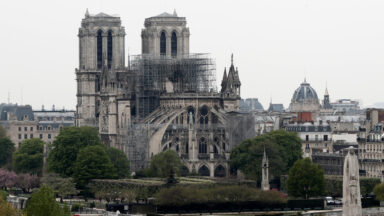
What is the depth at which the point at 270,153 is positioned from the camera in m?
159

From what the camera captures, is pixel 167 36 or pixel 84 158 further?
pixel 167 36

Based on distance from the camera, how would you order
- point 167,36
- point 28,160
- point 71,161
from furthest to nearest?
1. point 167,36
2. point 28,160
3. point 71,161

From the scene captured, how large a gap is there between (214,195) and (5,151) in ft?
211

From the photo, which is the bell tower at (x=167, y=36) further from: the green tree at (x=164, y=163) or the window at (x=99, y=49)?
the green tree at (x=164, y=163)

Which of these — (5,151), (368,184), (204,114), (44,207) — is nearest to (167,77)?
(204,114)

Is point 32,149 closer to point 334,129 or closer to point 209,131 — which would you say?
point 209,131

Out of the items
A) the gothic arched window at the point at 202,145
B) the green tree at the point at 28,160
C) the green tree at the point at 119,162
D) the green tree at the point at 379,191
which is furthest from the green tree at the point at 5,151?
the green tree at the point at 379,191

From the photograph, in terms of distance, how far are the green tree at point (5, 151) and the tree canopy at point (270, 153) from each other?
34.1 metres

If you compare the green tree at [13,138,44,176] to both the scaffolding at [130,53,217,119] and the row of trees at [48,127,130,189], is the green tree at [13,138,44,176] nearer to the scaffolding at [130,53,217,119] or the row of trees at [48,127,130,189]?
the row of trees at [48,127,130,189]

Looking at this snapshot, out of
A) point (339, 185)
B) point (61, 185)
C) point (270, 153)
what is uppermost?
point (270, 153)

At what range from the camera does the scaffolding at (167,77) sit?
18438cm

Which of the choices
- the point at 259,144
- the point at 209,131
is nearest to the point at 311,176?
the point at 259,144

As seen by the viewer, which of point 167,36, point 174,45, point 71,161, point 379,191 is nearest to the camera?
point 379,191

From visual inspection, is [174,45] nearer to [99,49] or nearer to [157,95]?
[157,95]
